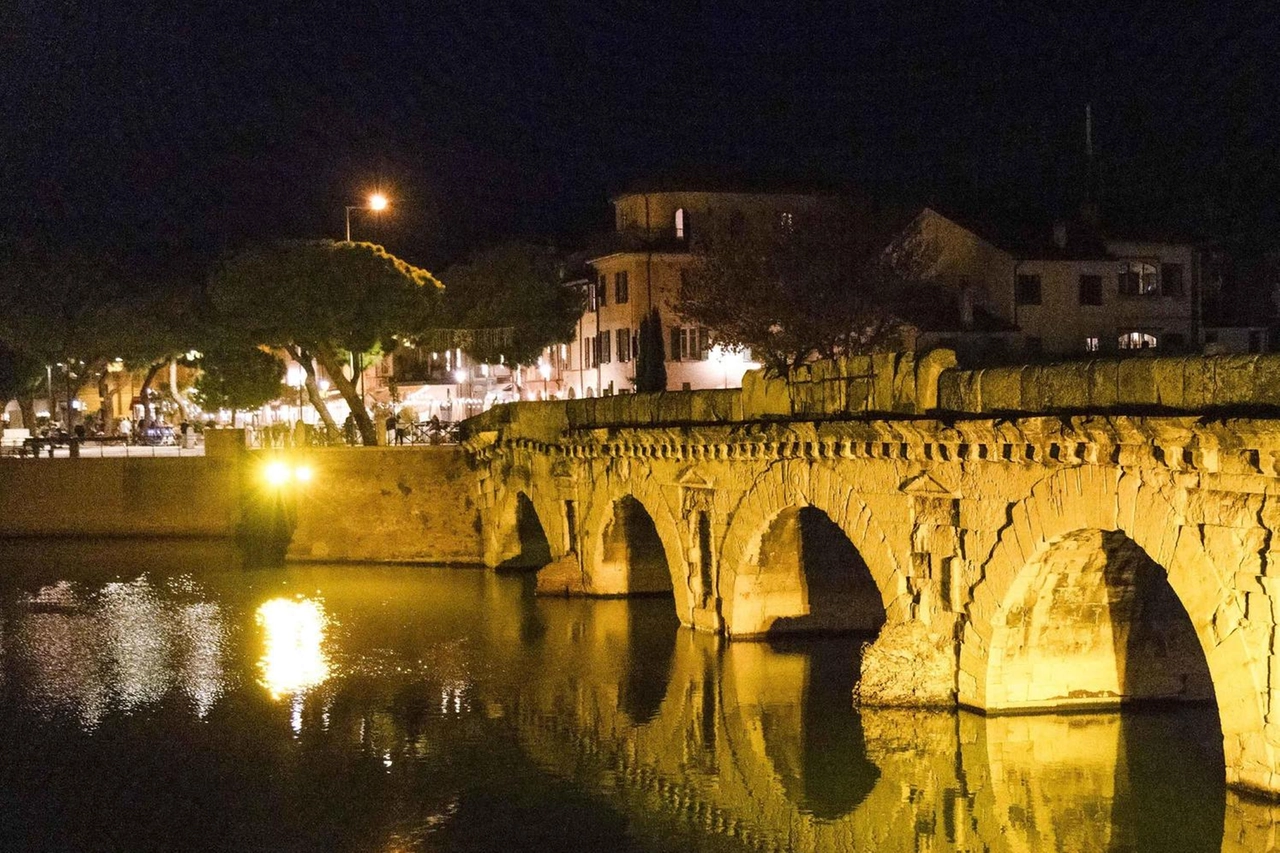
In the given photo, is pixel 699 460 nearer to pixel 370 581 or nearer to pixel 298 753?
pixel 298 753

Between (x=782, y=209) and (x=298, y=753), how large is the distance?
159 ft

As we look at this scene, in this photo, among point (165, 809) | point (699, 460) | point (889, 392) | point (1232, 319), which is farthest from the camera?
point (1232, 319)

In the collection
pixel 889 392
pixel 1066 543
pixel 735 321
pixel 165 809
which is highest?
pixel 735 321

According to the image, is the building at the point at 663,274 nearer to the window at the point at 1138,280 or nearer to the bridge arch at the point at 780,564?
the window at the point at 1138,280

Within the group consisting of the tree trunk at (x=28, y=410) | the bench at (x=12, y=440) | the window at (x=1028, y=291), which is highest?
the window at (x=1028, y=291)

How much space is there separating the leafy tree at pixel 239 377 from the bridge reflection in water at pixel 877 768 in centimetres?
4045

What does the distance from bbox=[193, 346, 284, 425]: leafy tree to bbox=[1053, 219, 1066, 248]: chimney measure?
31.5m

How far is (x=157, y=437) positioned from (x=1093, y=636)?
63.9 meters

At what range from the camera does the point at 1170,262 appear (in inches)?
2473

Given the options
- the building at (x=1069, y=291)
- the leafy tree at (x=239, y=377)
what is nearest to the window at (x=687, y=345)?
the building at (x=1069, y=291)

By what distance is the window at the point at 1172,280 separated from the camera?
62500mm

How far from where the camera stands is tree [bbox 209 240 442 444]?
209 feet

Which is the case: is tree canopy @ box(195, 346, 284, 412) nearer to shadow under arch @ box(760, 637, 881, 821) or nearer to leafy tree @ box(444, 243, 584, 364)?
leafy tree @ box(444, 243, 584, 364)

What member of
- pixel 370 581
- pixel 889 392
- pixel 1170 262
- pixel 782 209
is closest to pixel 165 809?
pixel 889 392
